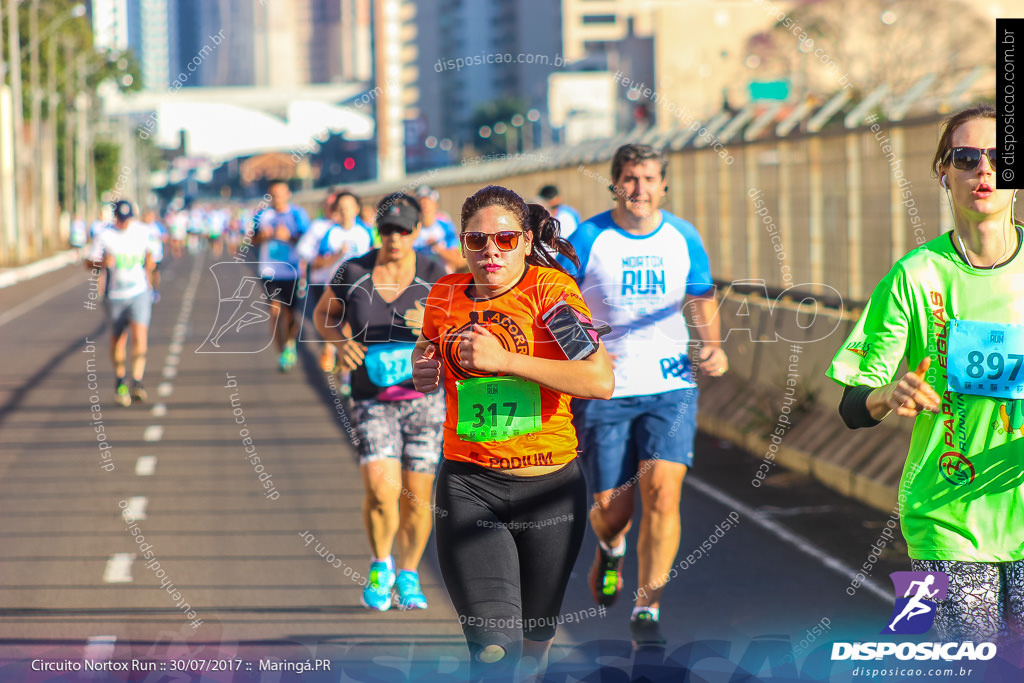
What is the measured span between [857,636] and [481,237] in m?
2.80

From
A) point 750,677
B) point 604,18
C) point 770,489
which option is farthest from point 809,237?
point 604,18

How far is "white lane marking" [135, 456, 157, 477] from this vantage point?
10922 mm

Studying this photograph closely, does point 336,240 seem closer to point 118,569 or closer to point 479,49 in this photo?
point 118,569

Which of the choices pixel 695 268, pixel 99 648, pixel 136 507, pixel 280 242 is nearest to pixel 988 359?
pixel 695 268

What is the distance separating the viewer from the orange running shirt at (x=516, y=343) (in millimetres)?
4602

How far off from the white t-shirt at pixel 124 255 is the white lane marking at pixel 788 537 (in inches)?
251

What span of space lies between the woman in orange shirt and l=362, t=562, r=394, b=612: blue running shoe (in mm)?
2418

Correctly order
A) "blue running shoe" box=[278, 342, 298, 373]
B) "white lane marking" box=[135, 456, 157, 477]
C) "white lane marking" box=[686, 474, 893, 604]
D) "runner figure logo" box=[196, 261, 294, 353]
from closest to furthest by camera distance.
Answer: "white lane marking" box=[686, 474, 893, 604] → "white lane marking" box=[135, 456, 157, 477] → "blue running shoe" box=[278, 342, 298, 373] → "runner figure logo" box=[196, 261, 294, 353]

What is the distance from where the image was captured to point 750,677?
5.59 m

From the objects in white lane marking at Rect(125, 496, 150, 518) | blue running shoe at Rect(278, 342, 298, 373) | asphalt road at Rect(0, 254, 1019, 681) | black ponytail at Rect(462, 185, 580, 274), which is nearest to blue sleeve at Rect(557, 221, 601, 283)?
black ponytail at Rect(462, 185, 580, 274)

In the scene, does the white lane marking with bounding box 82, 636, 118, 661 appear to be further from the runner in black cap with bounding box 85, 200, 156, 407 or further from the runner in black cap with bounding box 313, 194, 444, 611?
the runner in black cap with bounding box 85, 200, 156, 407

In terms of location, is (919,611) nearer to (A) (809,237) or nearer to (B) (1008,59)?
(B) (1008,59)

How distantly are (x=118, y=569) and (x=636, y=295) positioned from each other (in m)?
3.20

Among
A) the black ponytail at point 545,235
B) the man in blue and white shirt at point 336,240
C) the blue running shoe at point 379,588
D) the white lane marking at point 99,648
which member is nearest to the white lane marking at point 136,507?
the man in blue and white shirt at point 336,240
